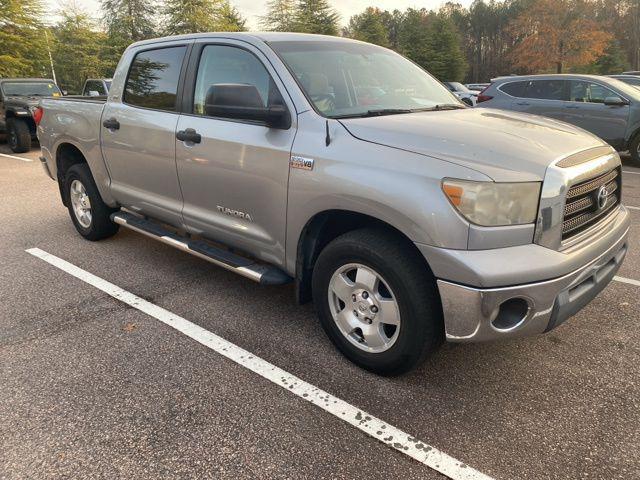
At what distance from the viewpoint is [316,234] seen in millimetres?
2811

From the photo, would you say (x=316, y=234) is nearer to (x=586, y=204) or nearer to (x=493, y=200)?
(x=493, y=200)

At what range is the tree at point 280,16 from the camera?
38.9 meters

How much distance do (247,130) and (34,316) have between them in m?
2.01

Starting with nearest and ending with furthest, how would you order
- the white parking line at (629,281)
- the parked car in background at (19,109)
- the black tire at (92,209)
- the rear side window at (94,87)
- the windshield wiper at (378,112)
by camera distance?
the windshield wiper at (378,112) → the white parking line at (629,281) → the black tire at (92,209) → the parked car in background at (19,109) → the rear side window at (94,87)

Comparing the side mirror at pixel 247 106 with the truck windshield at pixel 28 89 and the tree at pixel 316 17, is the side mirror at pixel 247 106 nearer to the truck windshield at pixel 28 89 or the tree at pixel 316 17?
the truck windshield at pixel 28 89

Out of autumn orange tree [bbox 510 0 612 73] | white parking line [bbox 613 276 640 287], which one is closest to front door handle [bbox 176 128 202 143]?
white parking line [bbox 613 276 640 287]

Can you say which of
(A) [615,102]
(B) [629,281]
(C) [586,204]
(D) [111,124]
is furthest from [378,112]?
(A) [615,102]

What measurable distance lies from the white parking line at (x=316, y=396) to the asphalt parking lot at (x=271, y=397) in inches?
1.4

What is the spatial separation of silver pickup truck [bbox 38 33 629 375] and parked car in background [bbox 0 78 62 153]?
30.2 ft

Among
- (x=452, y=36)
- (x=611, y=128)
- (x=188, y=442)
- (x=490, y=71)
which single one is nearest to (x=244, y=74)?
(x=188, y=442)

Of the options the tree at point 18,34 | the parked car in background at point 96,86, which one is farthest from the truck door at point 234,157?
the tree at point 18,34

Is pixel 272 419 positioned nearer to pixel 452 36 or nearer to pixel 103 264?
pixel 103 264

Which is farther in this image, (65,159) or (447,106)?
(65,159)

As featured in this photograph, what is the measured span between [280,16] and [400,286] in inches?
1613
